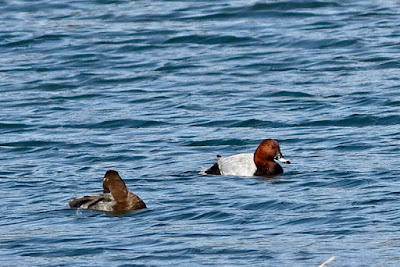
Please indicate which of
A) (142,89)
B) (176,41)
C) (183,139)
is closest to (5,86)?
(142,89)

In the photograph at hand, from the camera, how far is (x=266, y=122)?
52.2 feet

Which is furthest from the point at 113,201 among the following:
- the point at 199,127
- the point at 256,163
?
the point at 199,127

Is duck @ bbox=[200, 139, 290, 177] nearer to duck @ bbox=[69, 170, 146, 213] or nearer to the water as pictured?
the water

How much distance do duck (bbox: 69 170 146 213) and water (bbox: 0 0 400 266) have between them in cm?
12

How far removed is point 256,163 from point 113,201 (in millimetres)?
2459

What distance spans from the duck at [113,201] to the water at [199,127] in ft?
0.39

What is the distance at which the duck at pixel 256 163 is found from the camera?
42.5 ft

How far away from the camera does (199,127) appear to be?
15789mm

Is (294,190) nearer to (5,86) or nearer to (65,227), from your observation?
(65,227)

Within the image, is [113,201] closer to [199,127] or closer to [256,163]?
[256,163]

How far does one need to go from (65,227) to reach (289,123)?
19.1ft

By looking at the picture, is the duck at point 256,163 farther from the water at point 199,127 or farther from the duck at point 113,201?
the duck at point 113,201

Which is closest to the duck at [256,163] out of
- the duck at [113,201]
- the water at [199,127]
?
the water at [199,127]

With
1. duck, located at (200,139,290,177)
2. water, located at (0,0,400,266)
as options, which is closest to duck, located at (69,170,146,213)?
water, located at (0,0,400,266)
